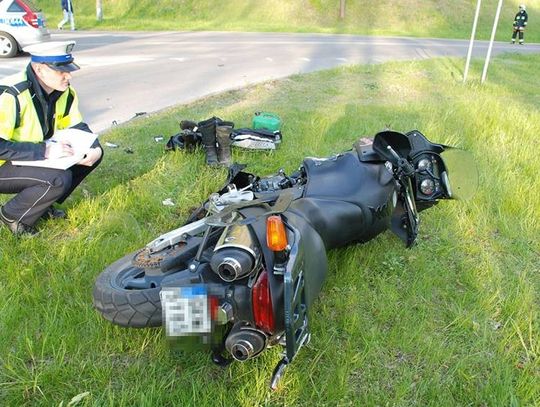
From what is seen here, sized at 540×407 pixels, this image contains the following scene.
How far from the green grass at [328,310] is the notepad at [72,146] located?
1.23 feet

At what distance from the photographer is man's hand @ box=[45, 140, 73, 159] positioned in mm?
3303

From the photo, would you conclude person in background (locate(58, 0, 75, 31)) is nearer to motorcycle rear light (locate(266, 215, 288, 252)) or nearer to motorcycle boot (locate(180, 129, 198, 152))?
motorcycle boot (locate(180, 129, 198, 152))

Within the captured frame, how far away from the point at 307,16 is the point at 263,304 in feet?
90.4

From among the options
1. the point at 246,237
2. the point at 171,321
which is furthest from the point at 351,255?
the point at 171,321

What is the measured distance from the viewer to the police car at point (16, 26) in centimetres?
1080

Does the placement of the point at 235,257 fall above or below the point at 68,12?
above

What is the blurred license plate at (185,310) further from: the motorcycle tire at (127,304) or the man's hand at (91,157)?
the man's hand at (91,157)

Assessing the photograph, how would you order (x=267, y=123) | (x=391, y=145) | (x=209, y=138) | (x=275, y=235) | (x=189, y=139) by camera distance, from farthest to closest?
(x=267, y=123)
(x=189, y=139)
(x=209, y=138)
(x=391, y=145)
(x=275, y=235)

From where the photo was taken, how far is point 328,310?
273cm

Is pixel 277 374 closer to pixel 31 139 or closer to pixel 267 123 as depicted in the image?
pixel 31 139

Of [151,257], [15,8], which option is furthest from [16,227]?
[15,8]

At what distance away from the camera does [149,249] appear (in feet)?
8.04

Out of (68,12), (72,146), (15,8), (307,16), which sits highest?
(15,8)

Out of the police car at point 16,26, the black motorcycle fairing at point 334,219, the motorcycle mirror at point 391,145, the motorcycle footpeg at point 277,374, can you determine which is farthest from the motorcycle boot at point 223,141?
the police car at point 16,26
